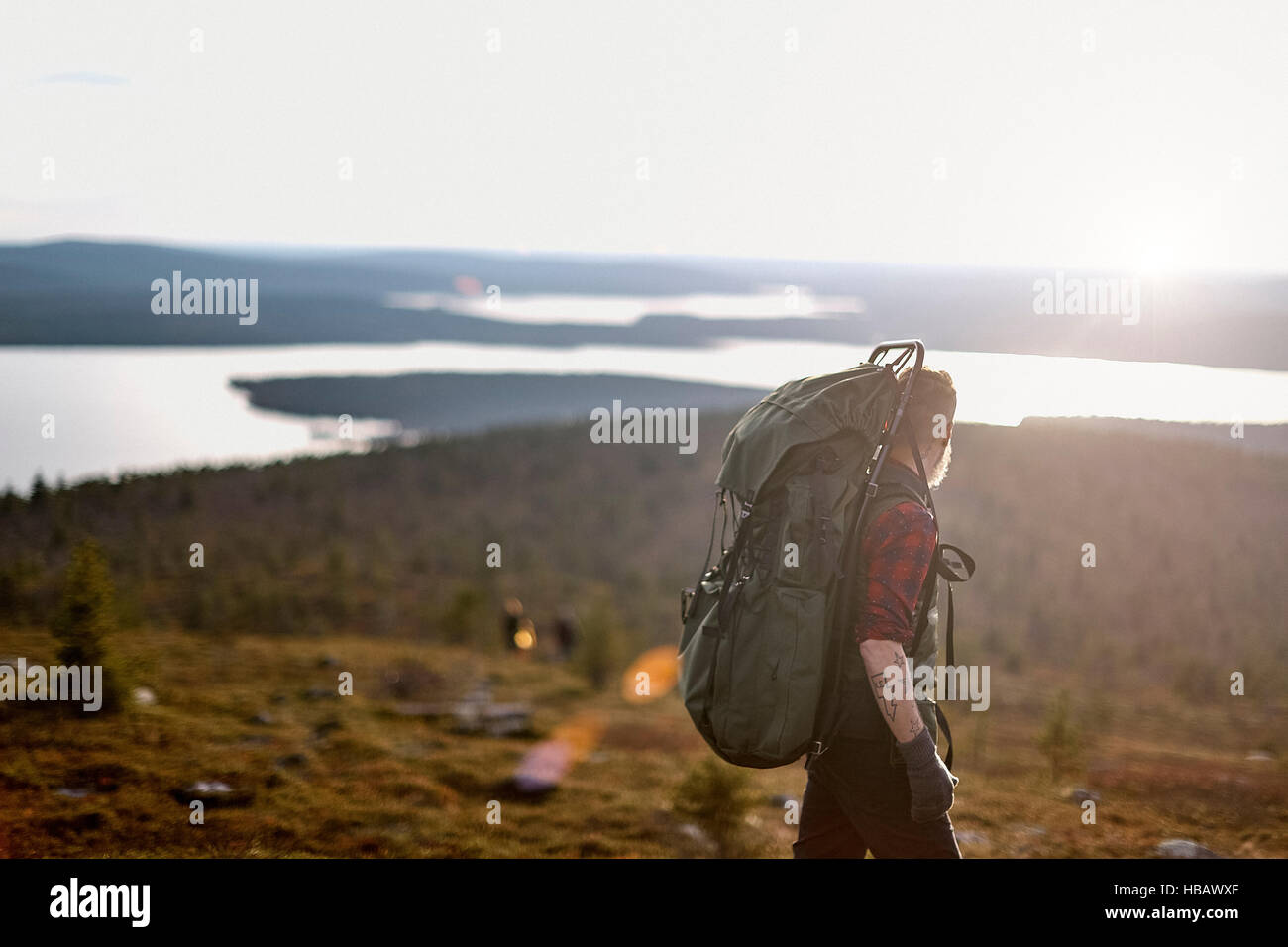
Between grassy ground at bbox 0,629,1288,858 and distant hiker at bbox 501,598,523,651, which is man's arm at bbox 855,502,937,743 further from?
distant hiker at bbox 501,598,523,651

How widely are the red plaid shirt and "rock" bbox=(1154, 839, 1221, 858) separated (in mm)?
5962

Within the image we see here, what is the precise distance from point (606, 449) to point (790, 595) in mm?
49719

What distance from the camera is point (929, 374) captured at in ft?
13.1

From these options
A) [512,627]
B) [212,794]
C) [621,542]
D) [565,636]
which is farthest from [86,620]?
[621,542]

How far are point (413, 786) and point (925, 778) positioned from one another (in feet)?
22.5

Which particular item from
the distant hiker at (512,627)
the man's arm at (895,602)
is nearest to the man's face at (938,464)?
the man's arm at (895,602)

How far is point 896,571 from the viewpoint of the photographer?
11.8 feet

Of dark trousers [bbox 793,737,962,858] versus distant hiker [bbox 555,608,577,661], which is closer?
dark trousers [bbox 793,737,962,858]

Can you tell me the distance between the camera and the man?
11.8 feet

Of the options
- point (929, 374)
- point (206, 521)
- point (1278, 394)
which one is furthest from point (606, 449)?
point (929, 374)

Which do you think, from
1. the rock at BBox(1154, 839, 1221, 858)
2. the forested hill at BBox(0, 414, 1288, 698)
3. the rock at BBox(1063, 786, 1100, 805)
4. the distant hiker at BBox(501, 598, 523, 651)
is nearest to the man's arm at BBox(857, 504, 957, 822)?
the rock at BBox(1154, 839, 1221, 858)

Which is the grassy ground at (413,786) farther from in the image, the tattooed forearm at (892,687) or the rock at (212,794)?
the tattooed forearm at (892,687)

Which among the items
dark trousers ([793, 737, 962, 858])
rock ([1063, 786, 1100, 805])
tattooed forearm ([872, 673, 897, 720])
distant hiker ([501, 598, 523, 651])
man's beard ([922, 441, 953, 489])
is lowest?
rock ([1063, 786, 1100, 805])

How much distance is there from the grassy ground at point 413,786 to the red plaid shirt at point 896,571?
5.22 metres
